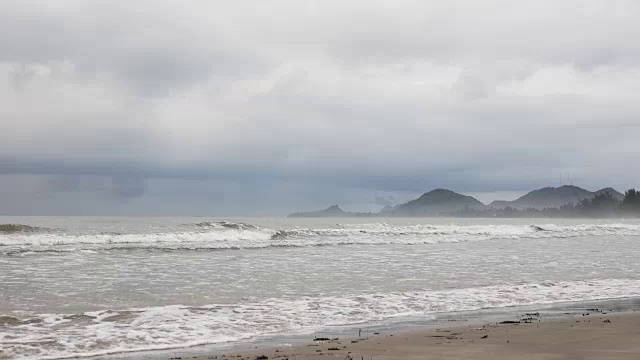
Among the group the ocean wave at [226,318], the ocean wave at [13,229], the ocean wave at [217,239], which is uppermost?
the ocean wave at [13,229]

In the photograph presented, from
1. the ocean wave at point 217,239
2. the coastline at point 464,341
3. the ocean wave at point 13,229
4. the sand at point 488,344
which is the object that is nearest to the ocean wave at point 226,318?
the coastline at point 464,341

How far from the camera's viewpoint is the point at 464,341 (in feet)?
27.2

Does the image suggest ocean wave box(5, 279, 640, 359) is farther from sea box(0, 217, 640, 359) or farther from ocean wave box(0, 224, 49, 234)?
ocean wave box(0, 224, 49, 234)

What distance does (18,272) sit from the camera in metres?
16.9

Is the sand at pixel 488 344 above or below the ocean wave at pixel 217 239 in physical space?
below

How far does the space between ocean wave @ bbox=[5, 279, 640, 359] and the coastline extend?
0.62 m

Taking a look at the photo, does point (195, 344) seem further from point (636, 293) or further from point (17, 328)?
point (636, 293)

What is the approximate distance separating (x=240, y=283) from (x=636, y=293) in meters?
9.41

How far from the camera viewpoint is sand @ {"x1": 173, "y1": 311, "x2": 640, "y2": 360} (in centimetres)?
729

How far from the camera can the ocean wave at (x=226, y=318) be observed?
8328 millimetres

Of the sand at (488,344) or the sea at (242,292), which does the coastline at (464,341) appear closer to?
the sand at (488,344)

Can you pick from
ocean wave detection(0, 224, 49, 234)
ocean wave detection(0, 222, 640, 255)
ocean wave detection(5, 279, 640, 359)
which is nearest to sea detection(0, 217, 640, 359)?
ocean wave detection(5, 279, 640, 359)

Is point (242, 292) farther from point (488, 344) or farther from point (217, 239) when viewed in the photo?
point (217, 239)

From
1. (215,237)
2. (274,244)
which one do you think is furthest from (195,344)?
(215,237)
